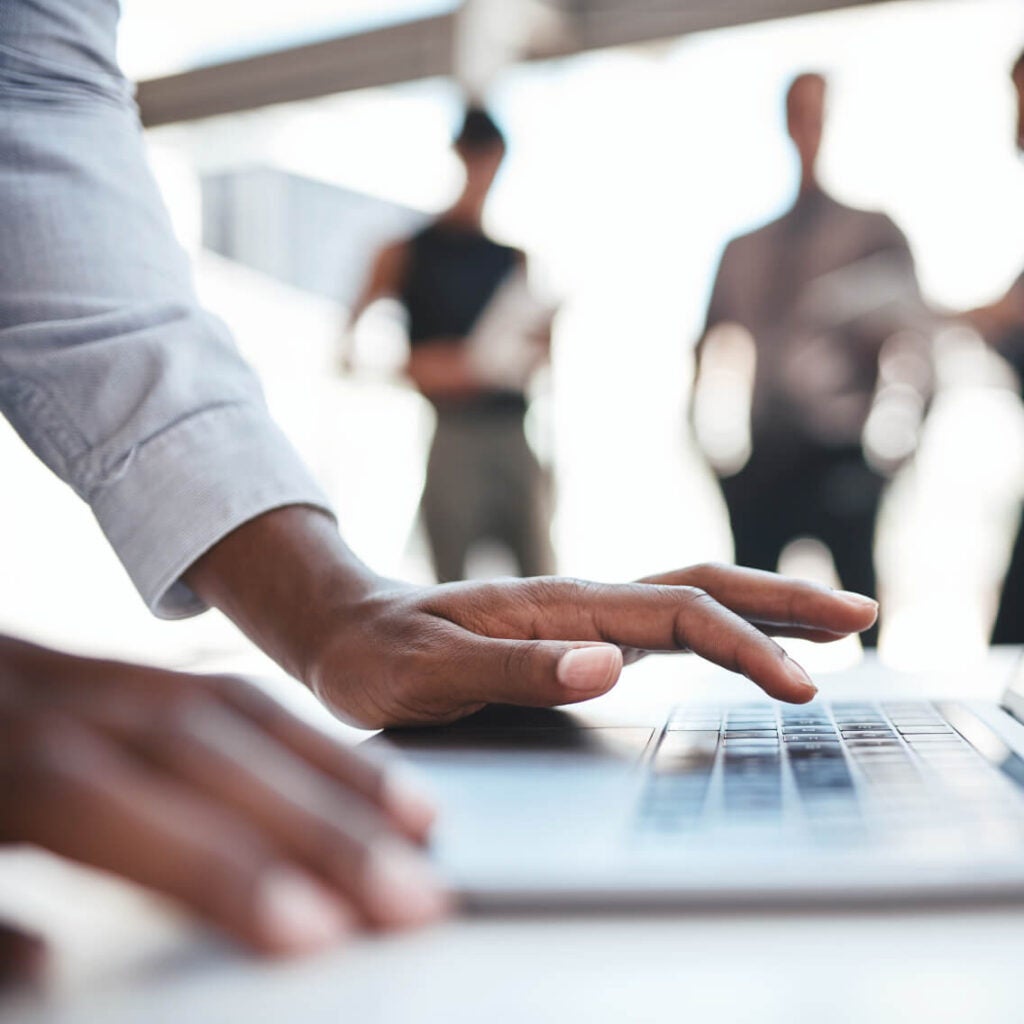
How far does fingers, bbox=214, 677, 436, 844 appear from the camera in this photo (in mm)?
298

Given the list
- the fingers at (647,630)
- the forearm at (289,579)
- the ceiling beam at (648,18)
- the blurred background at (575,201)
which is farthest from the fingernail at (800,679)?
the ceiling beam at (648,18)

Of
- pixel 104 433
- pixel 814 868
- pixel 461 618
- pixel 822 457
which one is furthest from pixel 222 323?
pixel 822 457

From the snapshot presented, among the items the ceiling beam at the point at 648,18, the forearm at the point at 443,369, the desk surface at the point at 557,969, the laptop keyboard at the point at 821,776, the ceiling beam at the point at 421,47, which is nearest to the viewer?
the desk surface at the point at 557,969

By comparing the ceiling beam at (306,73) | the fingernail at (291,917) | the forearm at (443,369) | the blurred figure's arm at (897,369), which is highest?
the ceiling beam at (306,73)

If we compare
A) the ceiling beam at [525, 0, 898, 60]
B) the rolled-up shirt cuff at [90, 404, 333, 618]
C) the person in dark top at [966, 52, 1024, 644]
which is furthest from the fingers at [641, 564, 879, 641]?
the ceiling beam at [525, 0, 898, 60]

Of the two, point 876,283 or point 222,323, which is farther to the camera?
point 876,283

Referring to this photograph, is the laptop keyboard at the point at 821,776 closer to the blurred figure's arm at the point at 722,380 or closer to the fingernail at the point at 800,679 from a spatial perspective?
the fingernail at the point at 800,679

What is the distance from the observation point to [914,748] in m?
0.45

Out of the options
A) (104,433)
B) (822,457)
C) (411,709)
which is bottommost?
(822,457)

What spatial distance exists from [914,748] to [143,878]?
331 mm

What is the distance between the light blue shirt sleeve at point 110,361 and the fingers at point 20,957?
0.40 metres

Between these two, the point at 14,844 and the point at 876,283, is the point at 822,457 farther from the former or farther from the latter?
the point at 14,844

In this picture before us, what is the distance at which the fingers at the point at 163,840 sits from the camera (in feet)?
0.77

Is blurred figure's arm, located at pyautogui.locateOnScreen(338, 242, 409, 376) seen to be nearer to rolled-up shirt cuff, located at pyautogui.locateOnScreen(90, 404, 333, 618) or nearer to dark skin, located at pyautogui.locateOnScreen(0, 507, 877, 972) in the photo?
rolled-up shirt cuff, located at pyautogui.locateOnScreen(90, 404, 333, 618)
